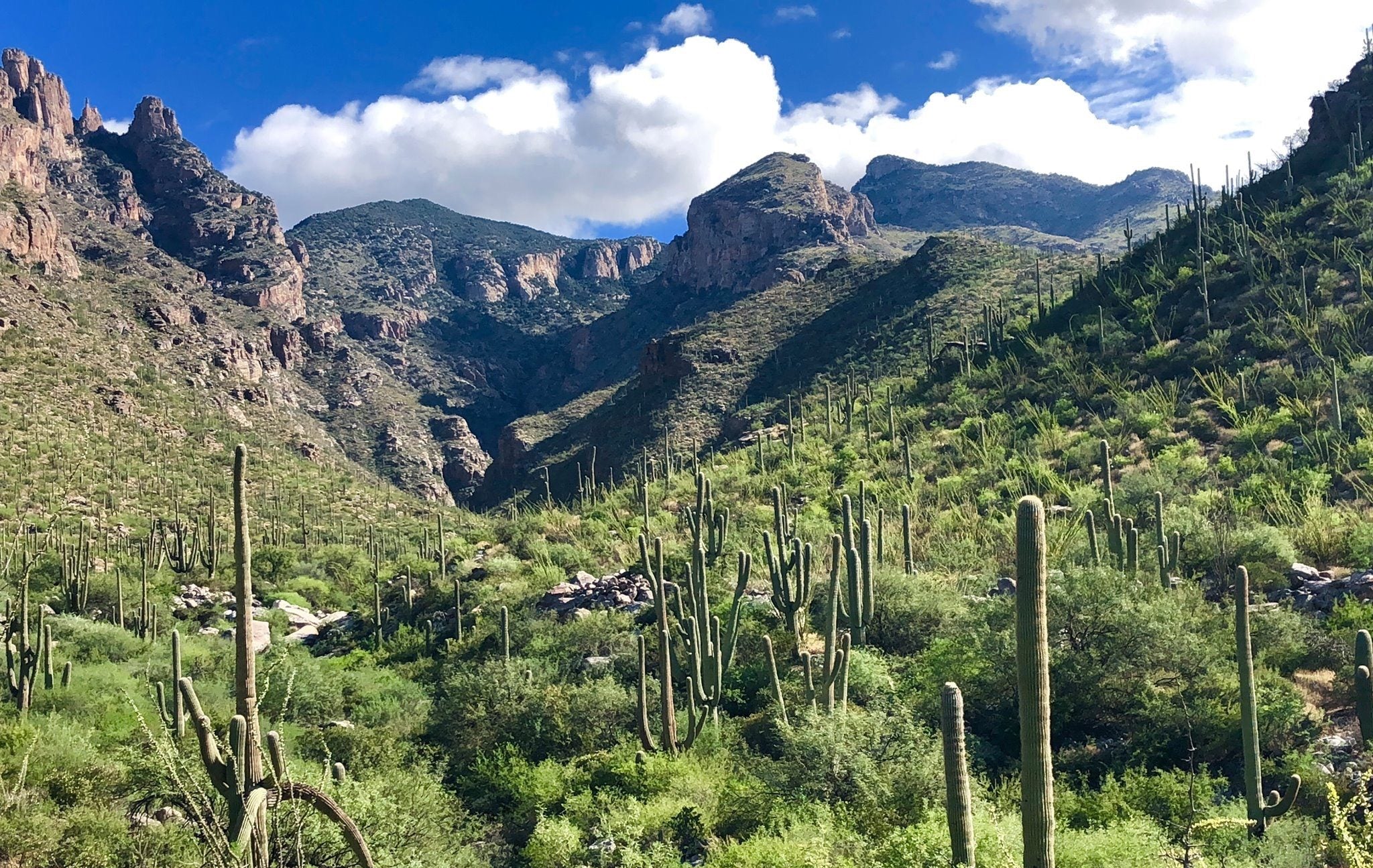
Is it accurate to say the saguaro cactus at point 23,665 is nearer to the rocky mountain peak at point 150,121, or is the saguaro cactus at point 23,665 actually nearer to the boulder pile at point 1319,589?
the boulder pile at point 1319,589

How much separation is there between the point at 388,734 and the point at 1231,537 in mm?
15309

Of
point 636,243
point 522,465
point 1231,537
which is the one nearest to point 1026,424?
point 1231,537

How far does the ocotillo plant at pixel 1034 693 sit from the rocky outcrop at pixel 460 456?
81347 millimetres

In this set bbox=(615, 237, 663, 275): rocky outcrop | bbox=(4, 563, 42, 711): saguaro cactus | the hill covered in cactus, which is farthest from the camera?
bbox=(615, 237, 663, 275): rocky outcrop

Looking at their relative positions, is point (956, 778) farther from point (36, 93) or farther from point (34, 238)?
point (36, 93)

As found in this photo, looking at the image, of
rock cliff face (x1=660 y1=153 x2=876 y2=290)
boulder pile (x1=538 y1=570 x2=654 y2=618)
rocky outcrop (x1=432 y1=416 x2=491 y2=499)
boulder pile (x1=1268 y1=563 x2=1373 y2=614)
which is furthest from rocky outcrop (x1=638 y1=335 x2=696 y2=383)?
boulder pile (x1=1268 y1=563 x2=1373 y2=614)

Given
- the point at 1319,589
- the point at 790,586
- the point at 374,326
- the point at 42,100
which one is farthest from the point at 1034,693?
the point at 42,100

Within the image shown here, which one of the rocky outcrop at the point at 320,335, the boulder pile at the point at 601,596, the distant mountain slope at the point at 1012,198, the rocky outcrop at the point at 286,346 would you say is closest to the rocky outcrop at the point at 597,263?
the distant mountain slope at the point at 1012,198

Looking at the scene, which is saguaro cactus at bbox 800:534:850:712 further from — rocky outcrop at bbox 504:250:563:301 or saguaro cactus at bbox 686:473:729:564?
rocky outcrop at bbox 504:250:563:301

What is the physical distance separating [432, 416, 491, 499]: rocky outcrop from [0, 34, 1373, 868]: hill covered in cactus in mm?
28125

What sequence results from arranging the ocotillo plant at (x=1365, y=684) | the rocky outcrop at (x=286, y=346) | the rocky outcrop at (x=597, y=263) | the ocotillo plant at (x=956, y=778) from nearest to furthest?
1. the ocotillo plant at (x=956, y=778)
2. the ocotillo plant at (x=1365, y=684)
3. the rocky outcrop at (x=286, y=346)
4. the rocky outcrop at (x=597, y=263)

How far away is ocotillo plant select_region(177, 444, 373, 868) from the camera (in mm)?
4031

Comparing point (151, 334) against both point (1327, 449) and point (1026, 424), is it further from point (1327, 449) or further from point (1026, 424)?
point (1327, 449)

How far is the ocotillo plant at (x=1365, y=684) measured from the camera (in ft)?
26.8
